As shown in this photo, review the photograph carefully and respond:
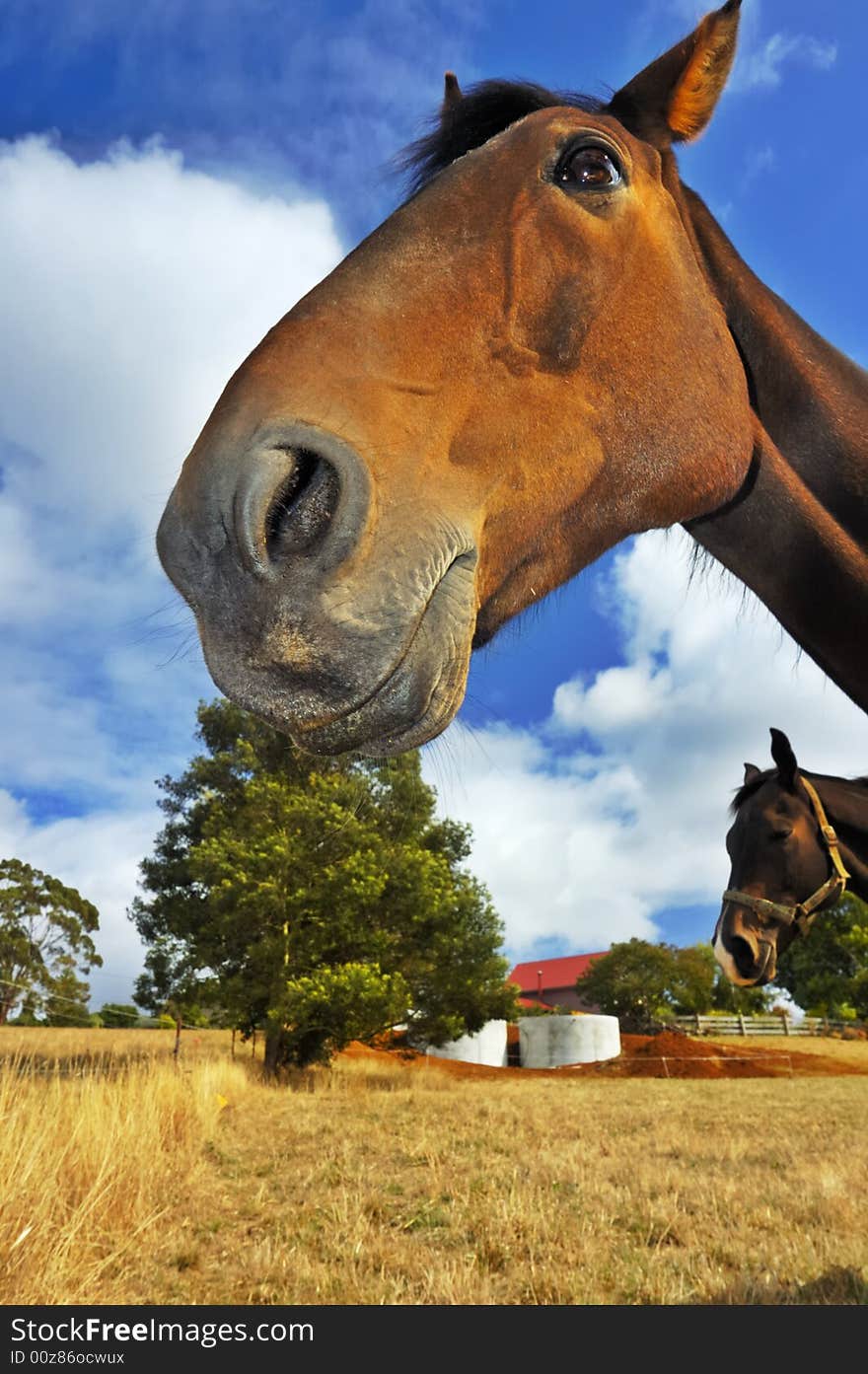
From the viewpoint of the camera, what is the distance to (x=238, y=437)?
1510mm

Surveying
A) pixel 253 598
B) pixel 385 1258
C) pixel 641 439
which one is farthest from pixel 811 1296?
pixel 253 598

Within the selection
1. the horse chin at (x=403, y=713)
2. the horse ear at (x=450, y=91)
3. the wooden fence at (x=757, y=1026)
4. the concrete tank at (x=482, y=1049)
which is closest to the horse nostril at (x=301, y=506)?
the horse chin at (x=403, y=713)

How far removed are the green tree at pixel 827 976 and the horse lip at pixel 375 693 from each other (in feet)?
107

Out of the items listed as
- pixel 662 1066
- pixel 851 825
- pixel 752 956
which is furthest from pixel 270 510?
pixel 662 1066

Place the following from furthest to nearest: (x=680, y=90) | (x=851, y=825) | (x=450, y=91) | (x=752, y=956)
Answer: (x=752, y=956) < (x=851, y=825) < (x=450, y=91) < (x=680, y=90)

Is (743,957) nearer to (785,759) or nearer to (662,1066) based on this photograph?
(785,759)

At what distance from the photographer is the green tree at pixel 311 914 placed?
1889 cm

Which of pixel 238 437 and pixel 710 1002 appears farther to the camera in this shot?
pixel 710 1002

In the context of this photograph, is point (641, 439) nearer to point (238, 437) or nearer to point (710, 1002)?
point (238, 437)

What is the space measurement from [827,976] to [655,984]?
371 inches

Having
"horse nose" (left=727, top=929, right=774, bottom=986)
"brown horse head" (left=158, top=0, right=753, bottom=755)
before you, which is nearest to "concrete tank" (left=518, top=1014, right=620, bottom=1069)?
"horse nose" (left=727, top=929, right=774, bottom=986)

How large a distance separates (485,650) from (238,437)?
0.92 m

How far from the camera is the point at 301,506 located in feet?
5.07
